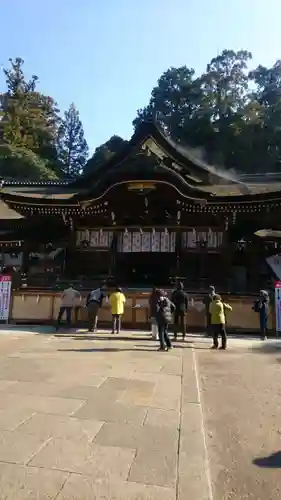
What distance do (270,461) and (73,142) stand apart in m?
70.0

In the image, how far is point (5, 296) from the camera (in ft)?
46.3

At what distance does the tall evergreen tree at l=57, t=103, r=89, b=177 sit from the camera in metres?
65.8

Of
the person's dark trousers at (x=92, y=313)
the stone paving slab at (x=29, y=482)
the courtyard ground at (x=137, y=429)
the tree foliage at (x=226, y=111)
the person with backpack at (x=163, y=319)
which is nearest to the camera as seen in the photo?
the stone paving slab at (x=29, y=482)

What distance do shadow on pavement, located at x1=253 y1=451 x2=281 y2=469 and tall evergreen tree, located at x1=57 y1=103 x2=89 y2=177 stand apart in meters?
64.5

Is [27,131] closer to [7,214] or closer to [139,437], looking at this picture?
[7,214]

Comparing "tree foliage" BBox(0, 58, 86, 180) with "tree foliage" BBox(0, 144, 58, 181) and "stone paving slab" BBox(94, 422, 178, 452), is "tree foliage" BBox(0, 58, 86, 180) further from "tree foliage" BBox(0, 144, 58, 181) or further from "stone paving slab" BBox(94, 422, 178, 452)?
"stone paving slab" BBox(94, 422, 178, 452)

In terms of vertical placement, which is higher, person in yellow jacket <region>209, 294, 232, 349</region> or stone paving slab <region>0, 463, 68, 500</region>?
person in yellow jacket <region>209, 294, 232, 349</region>

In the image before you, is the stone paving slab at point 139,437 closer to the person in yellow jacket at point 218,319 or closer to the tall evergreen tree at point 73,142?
the person in yellow jacket at point 218,319

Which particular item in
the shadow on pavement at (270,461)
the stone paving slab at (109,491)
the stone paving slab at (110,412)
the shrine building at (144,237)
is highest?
the shrine building at (144,237)

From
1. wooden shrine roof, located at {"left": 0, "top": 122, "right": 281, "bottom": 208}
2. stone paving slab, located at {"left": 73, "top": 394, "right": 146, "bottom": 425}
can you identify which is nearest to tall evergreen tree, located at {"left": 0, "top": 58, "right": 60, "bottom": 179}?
wooden shrine roof, located at {"left": 0, "top": 122, "right": 281, "bottom": 208}

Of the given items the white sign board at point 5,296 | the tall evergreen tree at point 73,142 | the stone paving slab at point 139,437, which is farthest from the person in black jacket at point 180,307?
the tall evergreen tree at point 73,142

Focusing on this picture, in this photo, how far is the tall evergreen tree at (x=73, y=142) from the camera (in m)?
65.8

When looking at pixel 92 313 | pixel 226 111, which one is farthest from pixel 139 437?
pixel 226 111

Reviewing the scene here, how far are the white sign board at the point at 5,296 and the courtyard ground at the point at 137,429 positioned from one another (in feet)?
22.2
